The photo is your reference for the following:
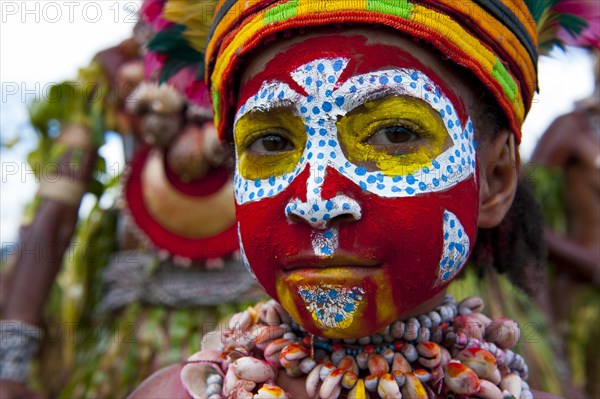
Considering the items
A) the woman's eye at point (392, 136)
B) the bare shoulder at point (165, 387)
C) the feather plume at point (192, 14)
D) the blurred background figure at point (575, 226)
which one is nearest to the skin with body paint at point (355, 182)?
the woman's eye at point (392, 136)

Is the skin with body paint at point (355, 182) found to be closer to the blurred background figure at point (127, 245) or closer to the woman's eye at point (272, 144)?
the woman's eye at point (272, 144)

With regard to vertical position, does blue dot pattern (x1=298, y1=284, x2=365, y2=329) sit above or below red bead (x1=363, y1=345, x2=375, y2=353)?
above

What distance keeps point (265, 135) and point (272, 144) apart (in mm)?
31

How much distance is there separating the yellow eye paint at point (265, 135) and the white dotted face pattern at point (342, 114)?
2cm

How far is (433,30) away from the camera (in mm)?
1813

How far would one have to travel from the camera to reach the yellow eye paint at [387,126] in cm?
176

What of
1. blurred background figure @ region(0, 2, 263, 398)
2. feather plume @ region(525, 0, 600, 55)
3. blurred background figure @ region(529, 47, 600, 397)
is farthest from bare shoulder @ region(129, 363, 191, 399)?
blurred background figure @ region(529, 47, 600, 397)

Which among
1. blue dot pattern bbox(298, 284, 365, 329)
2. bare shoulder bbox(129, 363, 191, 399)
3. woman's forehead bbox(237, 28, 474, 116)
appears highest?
woman's forehead bbox(237, 28, 474, 116)

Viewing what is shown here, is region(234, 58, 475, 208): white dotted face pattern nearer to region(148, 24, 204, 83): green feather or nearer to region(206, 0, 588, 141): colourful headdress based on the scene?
region(206, 0, 588, 141): colourful headdress

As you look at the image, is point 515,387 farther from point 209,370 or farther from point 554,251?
point 554,251

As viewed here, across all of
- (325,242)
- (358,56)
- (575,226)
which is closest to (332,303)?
(325,242)

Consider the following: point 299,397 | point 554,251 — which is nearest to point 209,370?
point 299,397

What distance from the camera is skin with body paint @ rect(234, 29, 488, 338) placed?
1.71 metres

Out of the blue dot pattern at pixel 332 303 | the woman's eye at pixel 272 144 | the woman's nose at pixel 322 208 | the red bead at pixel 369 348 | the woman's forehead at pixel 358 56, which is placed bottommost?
the red bead at pixel 369 348
